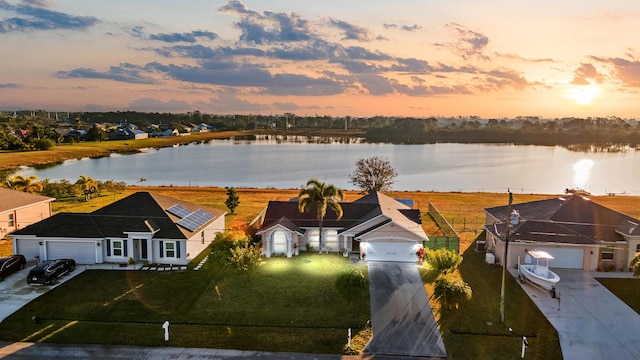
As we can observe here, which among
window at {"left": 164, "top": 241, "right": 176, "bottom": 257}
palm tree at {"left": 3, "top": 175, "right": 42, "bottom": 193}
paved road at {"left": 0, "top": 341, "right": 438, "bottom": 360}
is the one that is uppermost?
palm tree at {"left": 3, "top": 175, "right": 42, "bottom": 193}

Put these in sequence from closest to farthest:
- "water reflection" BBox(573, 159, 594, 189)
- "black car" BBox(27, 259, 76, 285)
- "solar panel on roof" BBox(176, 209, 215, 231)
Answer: "black car" BBox(27, 259, 76, 285)
"solar panel on roof" BBox(176, 209, 215, 231)
"water reflection" BBox(573, 159, 594, 189)

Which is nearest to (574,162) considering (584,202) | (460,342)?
(584,202)

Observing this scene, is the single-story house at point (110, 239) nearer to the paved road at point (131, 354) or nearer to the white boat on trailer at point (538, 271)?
the paved road at point (131, 354)

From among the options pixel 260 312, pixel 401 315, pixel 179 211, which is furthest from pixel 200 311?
pixel 179 211

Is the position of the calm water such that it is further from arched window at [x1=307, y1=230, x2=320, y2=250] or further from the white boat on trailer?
the white boat on trailer

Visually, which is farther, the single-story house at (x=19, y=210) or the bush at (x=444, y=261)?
the single-story house at (x=19, y=210)

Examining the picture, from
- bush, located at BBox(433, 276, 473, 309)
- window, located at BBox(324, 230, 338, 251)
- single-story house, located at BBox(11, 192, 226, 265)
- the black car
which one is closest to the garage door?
single-story house, located at BBox(11, 192, 226, 265)

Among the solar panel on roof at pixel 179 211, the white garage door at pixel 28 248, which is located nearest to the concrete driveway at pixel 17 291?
the white garage door at pixel 28 248
